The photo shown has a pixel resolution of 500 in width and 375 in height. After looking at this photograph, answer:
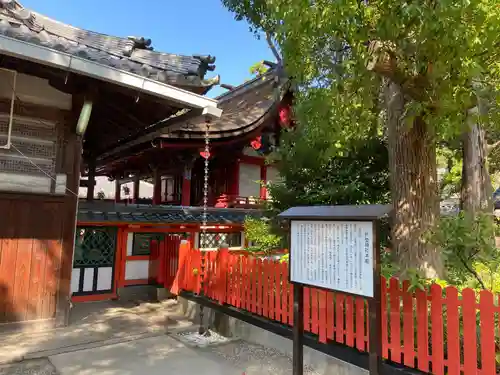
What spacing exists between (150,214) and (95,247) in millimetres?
1500

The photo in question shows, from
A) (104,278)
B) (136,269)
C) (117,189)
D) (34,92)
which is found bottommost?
(104,278)

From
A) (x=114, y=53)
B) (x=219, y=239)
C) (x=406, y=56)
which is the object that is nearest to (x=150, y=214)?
(x=219, y=239)

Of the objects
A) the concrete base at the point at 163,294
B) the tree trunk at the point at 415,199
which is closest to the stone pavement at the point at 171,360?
the tree trunk at the point at 415,199

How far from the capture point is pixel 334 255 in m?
3.68

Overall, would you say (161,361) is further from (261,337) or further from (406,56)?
(406,56)

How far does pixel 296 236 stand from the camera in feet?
13.7

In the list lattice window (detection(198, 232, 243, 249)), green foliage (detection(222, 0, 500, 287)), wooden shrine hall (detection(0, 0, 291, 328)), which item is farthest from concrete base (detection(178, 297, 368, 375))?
lattice window (detection(198, 232, 243, 249))

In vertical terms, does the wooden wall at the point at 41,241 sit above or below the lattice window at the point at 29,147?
below

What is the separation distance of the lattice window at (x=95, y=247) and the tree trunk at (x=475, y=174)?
27.4 ft

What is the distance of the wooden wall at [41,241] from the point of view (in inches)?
225

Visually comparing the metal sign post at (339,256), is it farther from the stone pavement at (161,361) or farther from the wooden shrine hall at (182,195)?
the wooden shrine hall at (182,195)

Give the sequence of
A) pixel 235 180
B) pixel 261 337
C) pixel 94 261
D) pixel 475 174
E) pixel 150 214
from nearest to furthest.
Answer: pixel 261 337, pixel 475 174, pixel 94 261, pixel 150 214, pixel 235 180

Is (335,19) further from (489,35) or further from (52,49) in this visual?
(52,49)

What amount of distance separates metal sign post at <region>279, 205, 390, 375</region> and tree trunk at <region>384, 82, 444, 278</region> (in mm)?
1417
